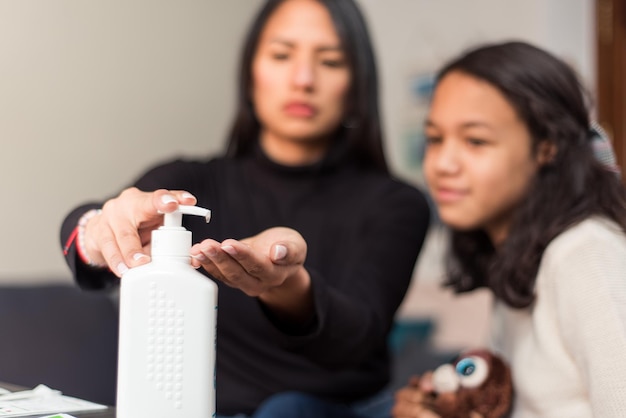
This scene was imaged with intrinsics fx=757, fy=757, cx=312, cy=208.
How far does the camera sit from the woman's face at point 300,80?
42.4 inches

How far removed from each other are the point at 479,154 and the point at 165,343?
0.64 meters

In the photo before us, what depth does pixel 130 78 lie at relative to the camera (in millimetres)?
1589

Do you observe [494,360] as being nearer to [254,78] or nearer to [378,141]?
[378,141]

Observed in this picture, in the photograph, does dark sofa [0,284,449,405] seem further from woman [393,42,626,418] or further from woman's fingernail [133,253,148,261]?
woman's fingernail [133,253,148,261]

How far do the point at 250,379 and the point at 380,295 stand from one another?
0.23 m

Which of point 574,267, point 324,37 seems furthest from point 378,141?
point 574,267

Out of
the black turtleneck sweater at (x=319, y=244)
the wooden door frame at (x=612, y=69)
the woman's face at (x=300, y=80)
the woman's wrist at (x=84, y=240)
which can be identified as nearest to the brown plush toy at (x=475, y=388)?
the black turtleneck sweater at (x=319, y=244)

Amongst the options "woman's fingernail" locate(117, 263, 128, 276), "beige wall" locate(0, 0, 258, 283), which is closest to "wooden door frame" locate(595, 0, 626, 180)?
"beige wall" locate(0, 0, 258, 283)

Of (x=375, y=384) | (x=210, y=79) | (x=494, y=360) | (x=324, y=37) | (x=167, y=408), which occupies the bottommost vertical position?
(x=375, y=384)

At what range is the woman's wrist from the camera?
2.34 feet

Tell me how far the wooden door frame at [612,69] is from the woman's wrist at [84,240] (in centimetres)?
161

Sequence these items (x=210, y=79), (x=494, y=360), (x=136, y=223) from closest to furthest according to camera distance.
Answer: (x=136, y=223)
(x=494, y=360)
(x=210, y=79)

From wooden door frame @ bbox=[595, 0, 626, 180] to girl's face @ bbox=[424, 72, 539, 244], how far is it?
1084 mm

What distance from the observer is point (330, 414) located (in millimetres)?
911
